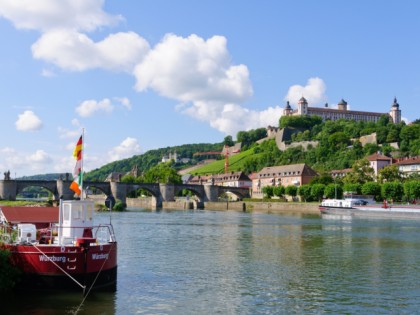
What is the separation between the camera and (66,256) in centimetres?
2133

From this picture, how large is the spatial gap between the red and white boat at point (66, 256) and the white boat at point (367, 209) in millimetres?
65960

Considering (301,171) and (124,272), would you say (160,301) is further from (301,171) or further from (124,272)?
(301,171)

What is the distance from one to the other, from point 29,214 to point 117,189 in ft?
322

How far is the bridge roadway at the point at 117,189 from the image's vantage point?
11019cm

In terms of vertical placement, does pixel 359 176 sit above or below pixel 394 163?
below

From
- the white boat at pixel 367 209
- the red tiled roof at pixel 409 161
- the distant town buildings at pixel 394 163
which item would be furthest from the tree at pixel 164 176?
the white boat at pixel 367 209

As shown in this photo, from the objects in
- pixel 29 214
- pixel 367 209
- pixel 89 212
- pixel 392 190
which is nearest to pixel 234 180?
pixel 392 190

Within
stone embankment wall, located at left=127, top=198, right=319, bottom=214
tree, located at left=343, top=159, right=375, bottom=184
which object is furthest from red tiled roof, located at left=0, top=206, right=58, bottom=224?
tree, located at left=343, top=159, right=375, bottom=184

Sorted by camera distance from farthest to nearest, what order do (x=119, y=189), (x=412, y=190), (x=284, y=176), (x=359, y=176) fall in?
(x=284, y=176), (x=119, y=189), (x=359, y=176), (x=412, y=190)

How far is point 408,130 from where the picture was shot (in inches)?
6383

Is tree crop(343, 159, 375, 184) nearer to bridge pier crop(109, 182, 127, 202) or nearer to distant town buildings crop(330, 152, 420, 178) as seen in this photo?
distant town buildings crop(330, 152, 420, 178)

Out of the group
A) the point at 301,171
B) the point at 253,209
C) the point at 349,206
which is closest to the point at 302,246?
the point at 349,206

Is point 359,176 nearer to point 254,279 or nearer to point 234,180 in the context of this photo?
point 234,180

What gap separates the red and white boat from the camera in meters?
21.4
